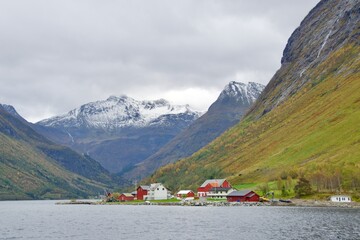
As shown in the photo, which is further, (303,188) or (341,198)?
(303,188)

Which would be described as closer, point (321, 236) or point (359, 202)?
point (321, 236)

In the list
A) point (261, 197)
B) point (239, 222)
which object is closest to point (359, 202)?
point (261, 197)

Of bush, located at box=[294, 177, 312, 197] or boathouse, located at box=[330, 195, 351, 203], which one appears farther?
bush, located at box=[294, 177, 312, 197]

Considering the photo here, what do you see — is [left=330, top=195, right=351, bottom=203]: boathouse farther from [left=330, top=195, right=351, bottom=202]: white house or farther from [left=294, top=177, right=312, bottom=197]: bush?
[left=294, top=177, right=312, bottom=197]: bush

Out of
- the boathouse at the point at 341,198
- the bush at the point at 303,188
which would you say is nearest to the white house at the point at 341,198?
the boathouse at the point at 341,198

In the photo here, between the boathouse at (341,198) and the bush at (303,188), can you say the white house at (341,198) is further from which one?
the bush at (303,188)

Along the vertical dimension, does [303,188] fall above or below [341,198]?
above

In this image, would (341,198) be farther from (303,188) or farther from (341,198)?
(303,188)

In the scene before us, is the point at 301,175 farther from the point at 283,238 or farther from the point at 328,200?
the point at 283,238

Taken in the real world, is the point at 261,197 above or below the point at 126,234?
above

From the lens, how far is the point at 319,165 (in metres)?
197

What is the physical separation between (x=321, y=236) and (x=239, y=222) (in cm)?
3108

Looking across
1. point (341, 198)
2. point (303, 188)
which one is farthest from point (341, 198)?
point (303, 188)

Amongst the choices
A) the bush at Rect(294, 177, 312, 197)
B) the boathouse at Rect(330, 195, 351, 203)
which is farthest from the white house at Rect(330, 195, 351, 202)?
the bush at Rect(294, 177, 312, 197)
